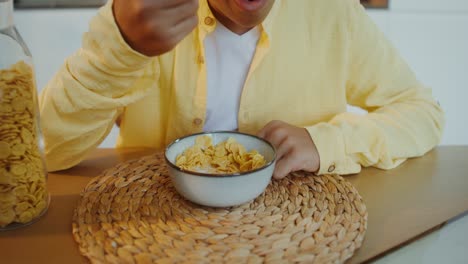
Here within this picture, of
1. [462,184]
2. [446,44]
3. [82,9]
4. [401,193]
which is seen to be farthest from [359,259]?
[446,44]

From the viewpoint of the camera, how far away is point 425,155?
2.89 ft

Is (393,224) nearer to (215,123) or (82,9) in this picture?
(215,123)

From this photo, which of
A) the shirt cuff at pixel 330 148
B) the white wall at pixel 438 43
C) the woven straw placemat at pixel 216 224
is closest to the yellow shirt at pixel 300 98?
the shirt cuff at pixel 330 148

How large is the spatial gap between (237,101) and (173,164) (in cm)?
33

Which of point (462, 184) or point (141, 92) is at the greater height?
point (141, 92)

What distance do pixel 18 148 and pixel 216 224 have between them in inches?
10.7

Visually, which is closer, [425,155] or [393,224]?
[393,224]

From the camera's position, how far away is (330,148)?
2.55 feet

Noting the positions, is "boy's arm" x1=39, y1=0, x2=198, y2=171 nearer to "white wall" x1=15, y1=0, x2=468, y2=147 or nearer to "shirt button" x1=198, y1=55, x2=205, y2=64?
"shirt button" x1=198, y1=55, x2=205, y2=64

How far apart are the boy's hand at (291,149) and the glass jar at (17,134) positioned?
13.8 inches

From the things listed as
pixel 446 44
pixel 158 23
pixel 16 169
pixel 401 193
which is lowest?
pixel 446 44

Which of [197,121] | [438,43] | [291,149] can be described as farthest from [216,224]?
[438,43]

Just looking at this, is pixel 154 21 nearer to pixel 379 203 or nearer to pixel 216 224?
pixel 216 224

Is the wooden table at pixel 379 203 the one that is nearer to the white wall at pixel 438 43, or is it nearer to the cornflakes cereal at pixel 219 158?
the cornflakes cereal at pixel 219 158
